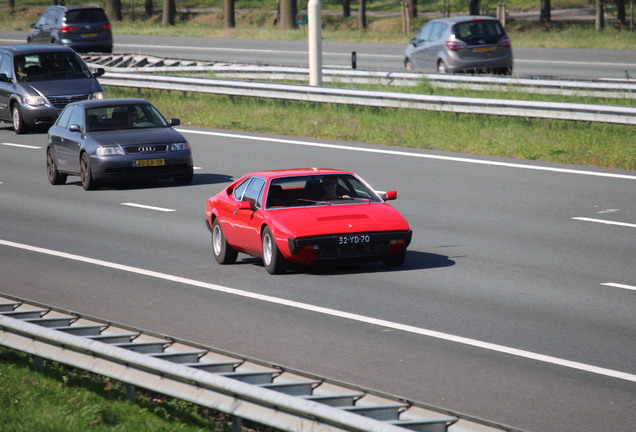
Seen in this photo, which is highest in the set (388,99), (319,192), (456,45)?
(456,45)

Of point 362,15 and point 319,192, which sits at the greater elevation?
point 319,192

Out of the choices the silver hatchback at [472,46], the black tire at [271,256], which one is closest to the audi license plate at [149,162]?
the black tire at [271,256]

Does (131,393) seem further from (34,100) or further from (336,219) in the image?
(34,100)

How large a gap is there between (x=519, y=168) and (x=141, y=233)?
303 inches

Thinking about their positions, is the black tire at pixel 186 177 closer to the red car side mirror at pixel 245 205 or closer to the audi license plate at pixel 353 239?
the red car side mirror at pixel 245 205

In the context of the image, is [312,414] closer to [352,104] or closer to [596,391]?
[596,391]

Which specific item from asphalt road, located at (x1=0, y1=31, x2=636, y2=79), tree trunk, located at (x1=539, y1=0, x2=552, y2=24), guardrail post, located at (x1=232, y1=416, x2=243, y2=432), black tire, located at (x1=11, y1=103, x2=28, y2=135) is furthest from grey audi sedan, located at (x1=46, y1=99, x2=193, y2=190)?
tree trunk, located at (x1=539, y1=0, x2=552, y2=24)

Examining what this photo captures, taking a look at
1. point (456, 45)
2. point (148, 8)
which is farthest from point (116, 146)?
point (148, 8)

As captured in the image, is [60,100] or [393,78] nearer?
[60,100]

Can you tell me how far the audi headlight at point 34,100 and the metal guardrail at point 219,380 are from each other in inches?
769

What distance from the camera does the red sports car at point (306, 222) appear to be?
495 inches

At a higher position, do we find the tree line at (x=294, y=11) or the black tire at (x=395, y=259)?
the tree line at (x=294, y=11)

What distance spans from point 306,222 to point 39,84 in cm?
1767

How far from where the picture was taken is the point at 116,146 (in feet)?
65.9
